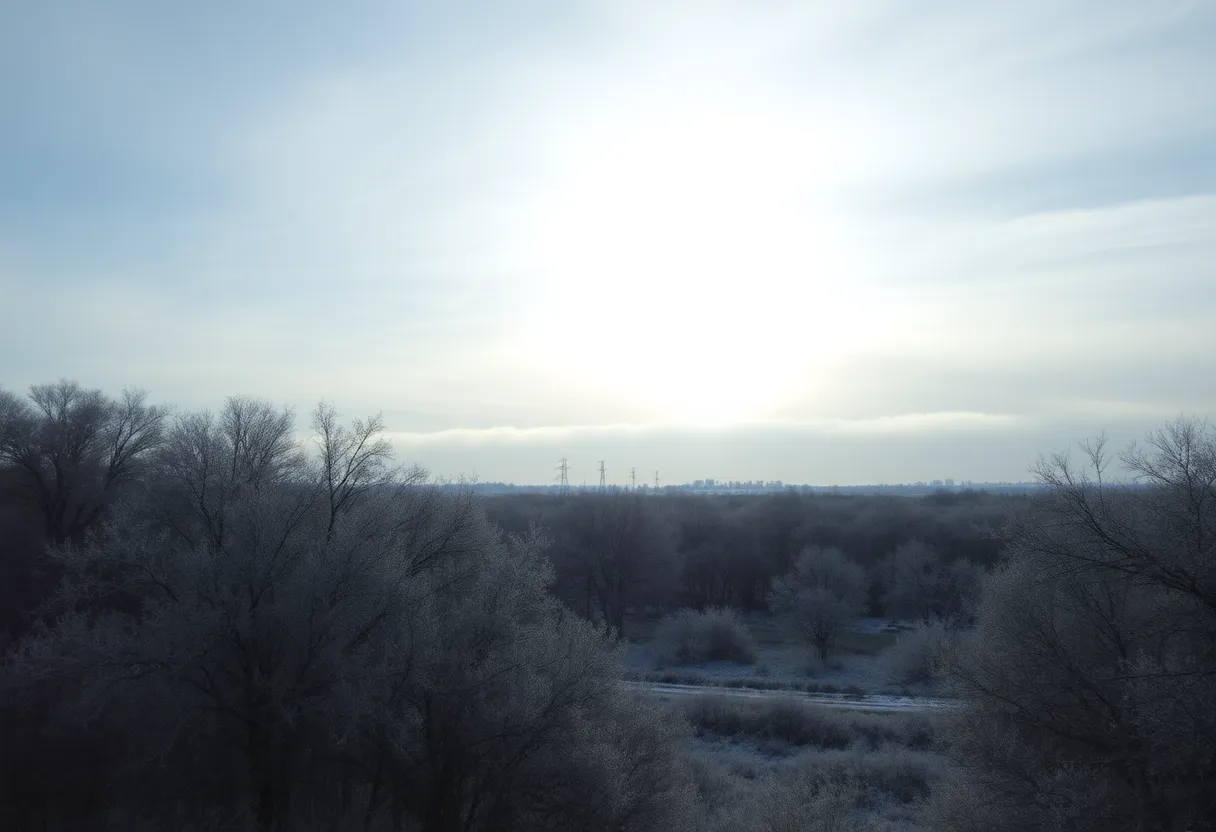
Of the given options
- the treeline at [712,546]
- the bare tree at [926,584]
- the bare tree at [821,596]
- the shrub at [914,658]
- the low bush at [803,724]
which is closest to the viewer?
the low bush at [803,724]

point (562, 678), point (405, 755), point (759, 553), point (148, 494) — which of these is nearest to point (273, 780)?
point (405, 755)

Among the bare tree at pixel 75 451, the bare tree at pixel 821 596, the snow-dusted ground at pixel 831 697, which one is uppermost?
the bare tree at pixel 75 451

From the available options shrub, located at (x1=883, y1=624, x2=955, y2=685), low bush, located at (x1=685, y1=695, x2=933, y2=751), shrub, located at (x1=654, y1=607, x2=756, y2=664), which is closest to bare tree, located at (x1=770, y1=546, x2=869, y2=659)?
shrub, located at (x1=654, y1=607, x2=756, y2=664)

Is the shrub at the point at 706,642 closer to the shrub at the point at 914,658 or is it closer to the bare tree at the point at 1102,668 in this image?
the shrub at the point at 914,658

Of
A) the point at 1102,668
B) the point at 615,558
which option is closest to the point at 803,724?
the point at 1102,668

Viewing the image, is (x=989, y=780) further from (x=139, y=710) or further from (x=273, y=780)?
(x=139, y=710)

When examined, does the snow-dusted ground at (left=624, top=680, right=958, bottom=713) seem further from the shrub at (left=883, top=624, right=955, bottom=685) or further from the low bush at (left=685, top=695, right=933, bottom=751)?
the shrub at (left=883, top=624, right=955, bottom=685)

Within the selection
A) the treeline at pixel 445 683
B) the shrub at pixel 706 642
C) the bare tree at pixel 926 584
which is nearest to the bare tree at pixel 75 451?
the treeline at pixel 445 683

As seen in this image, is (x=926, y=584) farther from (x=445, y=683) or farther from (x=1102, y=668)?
(x=445, y=683)
